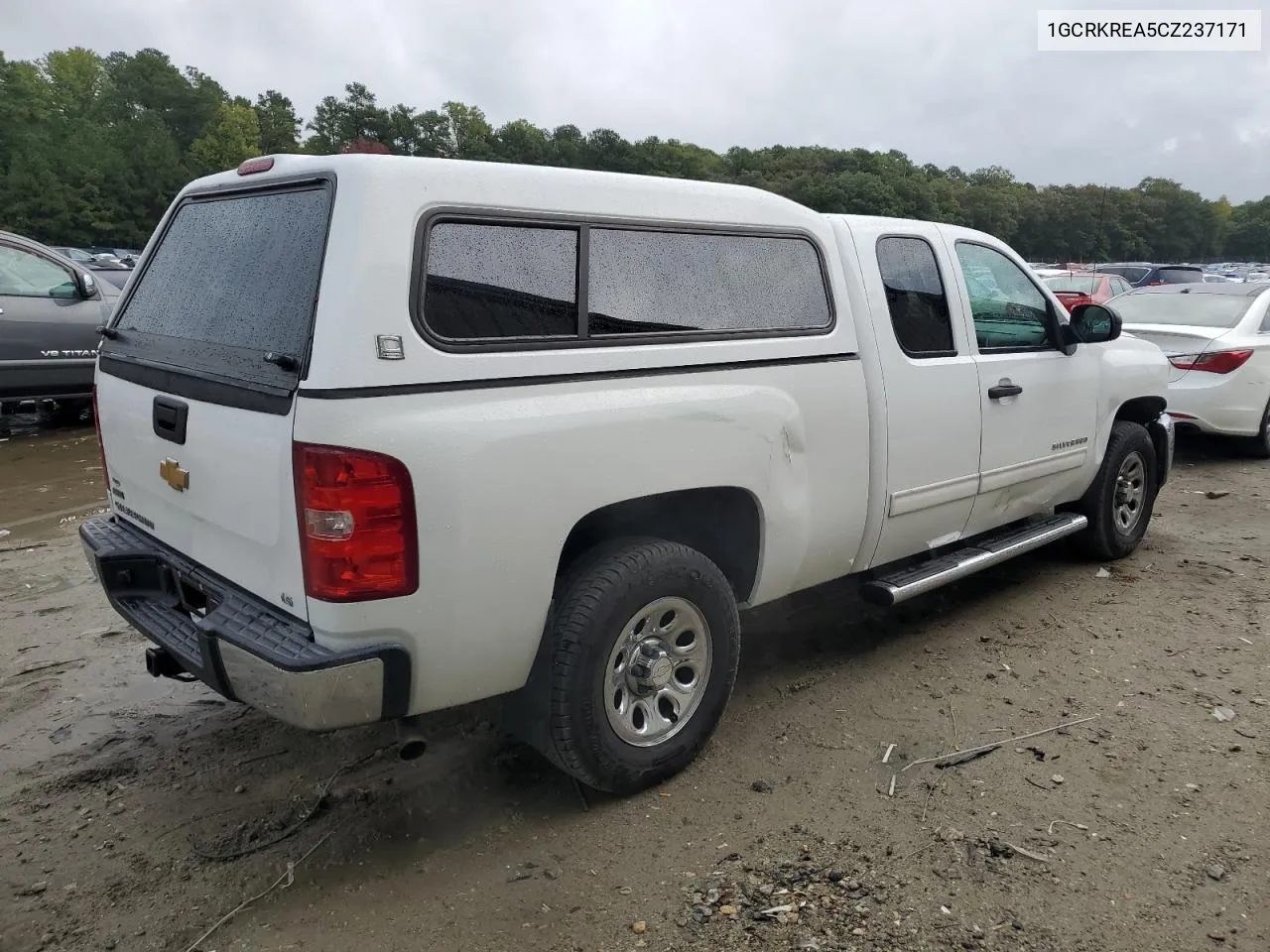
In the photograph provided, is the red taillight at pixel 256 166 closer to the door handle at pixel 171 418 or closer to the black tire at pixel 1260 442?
the door handle at pixel 171 418

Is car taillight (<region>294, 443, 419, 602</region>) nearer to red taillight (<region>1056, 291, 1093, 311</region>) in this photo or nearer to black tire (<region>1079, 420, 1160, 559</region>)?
black tire (<region>1079, 420, 1160, 559</region>)

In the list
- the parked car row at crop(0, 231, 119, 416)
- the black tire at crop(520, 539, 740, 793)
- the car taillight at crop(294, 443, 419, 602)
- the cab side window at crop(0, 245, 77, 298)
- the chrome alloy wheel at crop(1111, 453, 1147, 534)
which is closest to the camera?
the car taillight at crop(294, 443, 419, 602)

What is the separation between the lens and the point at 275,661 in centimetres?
240

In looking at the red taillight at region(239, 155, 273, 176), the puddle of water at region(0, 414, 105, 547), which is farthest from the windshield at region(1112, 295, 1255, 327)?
the puddle of water at region(0, 414, 105, 547)

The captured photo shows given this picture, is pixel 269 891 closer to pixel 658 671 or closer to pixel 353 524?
pixel 353 524

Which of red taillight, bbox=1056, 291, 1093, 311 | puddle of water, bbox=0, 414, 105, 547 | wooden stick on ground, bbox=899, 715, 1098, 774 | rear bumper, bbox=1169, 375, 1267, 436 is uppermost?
red taillight, bbox=1056, 291, 1093, 311

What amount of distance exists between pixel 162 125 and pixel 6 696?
77.9 meters

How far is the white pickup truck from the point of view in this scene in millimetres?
2410

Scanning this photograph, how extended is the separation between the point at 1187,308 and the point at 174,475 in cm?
893

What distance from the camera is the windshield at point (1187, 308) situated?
331 inches

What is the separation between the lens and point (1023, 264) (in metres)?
4.58

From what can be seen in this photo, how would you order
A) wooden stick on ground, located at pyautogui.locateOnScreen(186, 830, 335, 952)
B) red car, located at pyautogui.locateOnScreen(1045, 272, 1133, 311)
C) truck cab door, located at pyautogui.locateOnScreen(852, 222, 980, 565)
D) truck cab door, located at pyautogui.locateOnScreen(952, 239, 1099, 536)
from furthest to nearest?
red car, located at pyautogui.locateOnScreen(1045, 272, 1133, 311) → truck cab door, located at pyautogui.locateOnScreen(952, 239, 1099, 536) → truck cab door, located at pyautogui.locateOnScreen(852, 222, 980, 565) → wooden stick on ground, located at pyautogui.locateOnScreen(186, 830, 335, 952)

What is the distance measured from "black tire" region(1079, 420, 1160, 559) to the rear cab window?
4.37 m

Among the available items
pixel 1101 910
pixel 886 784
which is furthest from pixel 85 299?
pixel 1101 910
